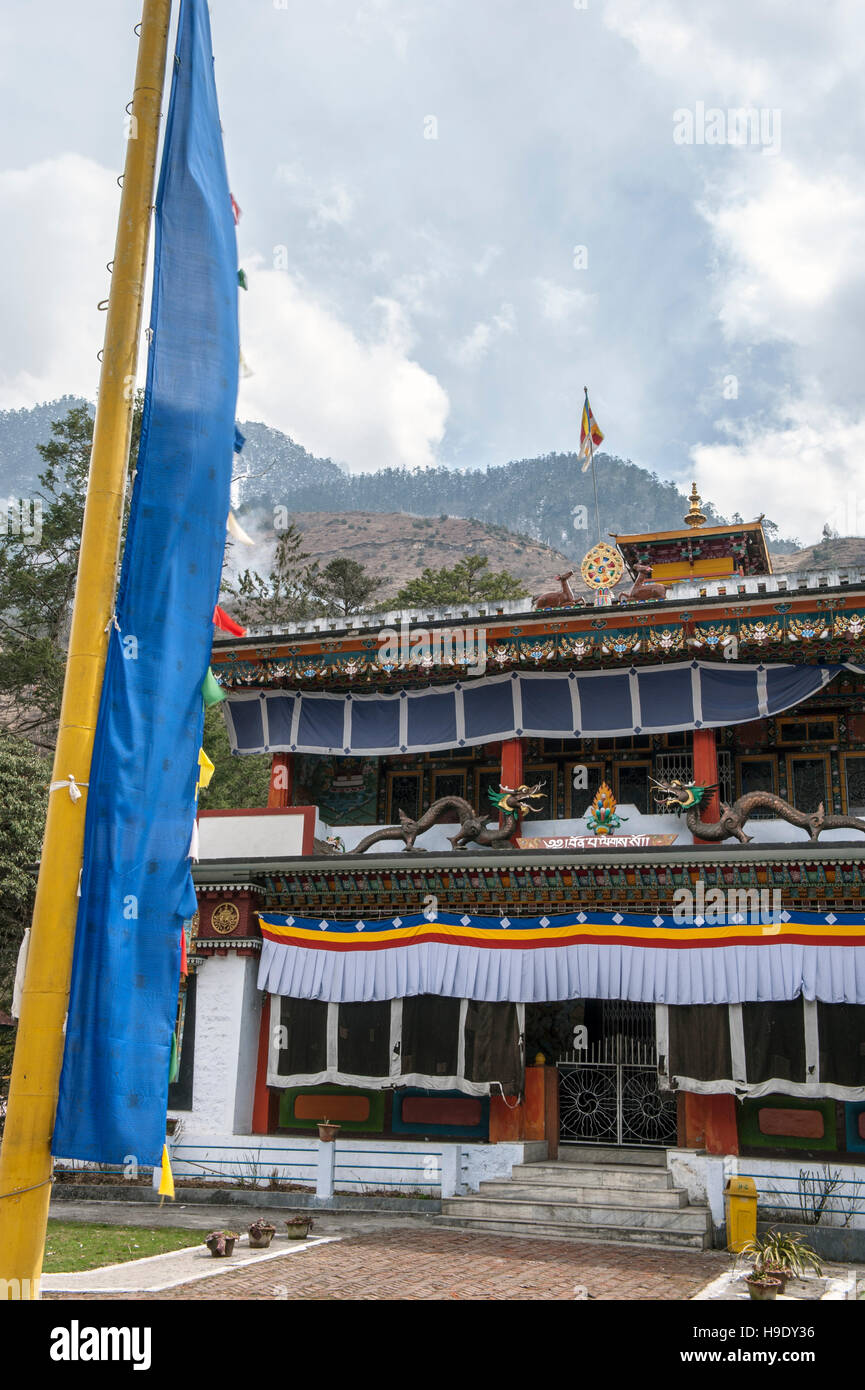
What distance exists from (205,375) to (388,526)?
128 meters

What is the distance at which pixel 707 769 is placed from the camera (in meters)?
17.2

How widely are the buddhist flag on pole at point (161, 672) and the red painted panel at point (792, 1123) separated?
11281 mm

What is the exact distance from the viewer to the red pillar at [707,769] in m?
16.8

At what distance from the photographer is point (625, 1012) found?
58.4 ft

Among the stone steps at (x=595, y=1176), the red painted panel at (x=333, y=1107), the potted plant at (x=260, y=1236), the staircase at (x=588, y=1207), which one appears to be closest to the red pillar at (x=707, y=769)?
the stone steps at (x=595, y=1176)

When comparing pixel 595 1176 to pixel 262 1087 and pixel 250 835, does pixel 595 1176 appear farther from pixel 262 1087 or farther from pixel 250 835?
pixel 250 835

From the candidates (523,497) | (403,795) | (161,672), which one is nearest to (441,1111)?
(403,795)

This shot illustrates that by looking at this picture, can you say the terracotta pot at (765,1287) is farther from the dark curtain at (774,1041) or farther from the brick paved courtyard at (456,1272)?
the dark curtain at (774,1041)

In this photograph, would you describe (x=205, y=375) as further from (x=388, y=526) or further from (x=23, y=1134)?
(x=388, y=526)

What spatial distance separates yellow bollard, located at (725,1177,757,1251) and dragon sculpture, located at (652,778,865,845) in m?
4.48

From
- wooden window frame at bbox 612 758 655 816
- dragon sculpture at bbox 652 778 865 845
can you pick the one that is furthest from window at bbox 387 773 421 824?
dragon sculpture at bbox 652 778 865 845

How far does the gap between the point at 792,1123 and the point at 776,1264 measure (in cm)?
503

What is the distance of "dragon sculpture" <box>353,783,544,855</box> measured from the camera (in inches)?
691
